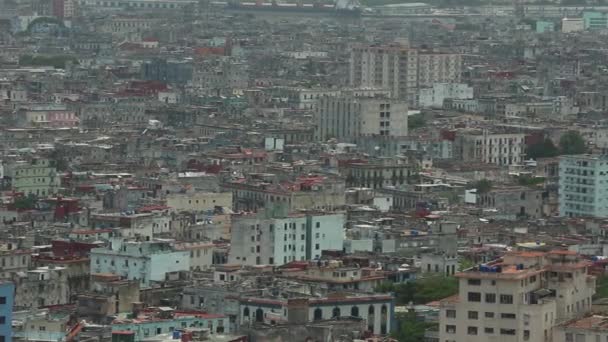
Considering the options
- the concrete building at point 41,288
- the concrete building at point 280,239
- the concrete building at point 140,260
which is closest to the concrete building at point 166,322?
the concrete building at point 41,288

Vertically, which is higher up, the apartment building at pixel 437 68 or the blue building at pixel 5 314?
the blue building at pixel 5 314

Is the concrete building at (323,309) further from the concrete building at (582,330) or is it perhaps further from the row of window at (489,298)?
the concrete building at (582,330)

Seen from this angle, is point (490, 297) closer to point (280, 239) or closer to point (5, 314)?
point (5, 314)

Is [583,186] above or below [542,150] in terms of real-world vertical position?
above

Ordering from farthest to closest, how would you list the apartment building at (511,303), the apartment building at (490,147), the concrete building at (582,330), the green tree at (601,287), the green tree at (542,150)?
the green tree at (542,150)
the apartment building at (490,147)
the green tree at (601,287)
the apartment building at (511,303)
the concrete building at (582,330)

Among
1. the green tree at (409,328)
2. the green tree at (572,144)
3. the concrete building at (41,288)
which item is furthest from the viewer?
the green tree at (572,144)

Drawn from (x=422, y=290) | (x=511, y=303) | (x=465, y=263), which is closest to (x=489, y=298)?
(x=511, y=303)

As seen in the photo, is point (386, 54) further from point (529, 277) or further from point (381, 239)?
point (529, 277)
